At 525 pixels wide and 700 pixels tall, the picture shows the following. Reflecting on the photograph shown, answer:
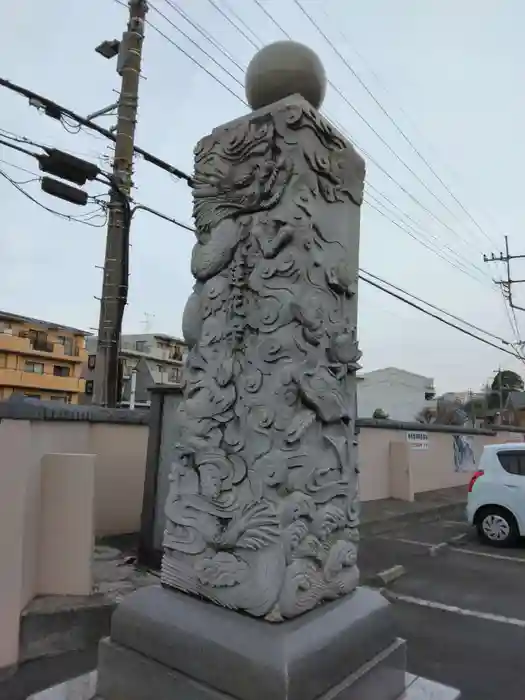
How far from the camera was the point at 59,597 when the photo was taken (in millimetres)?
3568

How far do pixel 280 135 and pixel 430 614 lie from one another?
406 cm

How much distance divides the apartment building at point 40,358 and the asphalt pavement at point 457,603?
27.1 meters

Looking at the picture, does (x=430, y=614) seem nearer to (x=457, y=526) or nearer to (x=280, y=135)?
(x=280, y=135)

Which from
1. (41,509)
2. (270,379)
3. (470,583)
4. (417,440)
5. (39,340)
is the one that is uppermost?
(39,340)

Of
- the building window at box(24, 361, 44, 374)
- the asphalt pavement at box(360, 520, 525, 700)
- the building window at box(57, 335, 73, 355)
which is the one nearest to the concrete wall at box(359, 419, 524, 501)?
the asphalt pavement at box(360, 520, 525, 700)

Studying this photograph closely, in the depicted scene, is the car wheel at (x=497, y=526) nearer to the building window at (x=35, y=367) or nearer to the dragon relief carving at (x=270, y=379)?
the dragon relief carving at (x=270, y=379)

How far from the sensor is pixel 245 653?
193cm

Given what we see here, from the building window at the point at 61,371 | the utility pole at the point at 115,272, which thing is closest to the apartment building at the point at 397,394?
the building window at the point at 61,371

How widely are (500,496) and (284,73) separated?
672cm

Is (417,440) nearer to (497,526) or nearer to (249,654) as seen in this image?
(497,526)

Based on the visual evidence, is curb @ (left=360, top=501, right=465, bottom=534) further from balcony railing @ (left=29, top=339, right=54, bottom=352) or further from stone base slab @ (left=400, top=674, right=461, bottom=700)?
balcony railing @ (left=29, top=339, right=54, bottom=352)

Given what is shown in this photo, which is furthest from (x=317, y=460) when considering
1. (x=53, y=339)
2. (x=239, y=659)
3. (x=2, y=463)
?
(x=53, y=339)

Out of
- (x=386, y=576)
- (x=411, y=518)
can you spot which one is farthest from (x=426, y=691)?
(x=411, y=518)

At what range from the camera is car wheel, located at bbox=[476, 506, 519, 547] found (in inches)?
289
